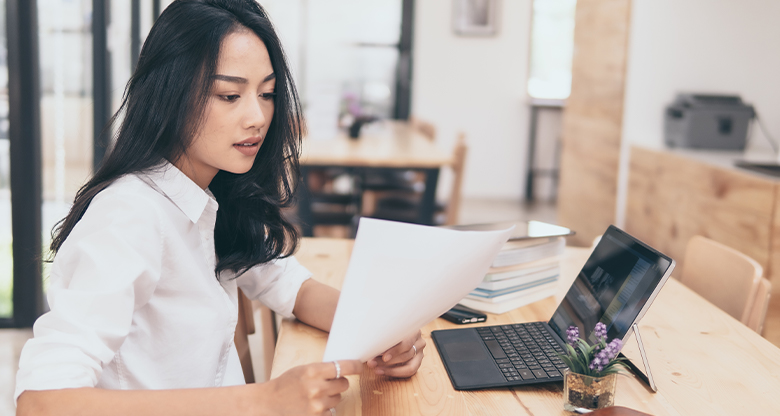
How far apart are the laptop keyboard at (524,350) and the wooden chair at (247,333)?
0.45m

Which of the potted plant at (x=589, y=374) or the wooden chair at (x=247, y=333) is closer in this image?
the potted plant at (x=589, y=374)

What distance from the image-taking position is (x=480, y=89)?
20.6ft

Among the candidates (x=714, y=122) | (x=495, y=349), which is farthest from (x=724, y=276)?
(x=714, y=122)

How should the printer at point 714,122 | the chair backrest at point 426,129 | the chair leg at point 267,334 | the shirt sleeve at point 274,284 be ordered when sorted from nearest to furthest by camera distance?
the shirt sleeve at point 274,284 → the chair leg at point 267,334 → the printer at point 714,122 → the chair backrest at point 426,129

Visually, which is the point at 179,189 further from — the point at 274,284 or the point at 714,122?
the point at 714,122

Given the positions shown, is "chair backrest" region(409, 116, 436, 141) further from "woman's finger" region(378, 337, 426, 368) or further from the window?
"woman's finger" region(378, 337, 426, 368)

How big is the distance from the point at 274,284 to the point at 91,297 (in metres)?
0.48

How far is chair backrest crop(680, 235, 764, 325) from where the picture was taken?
1.31 meters

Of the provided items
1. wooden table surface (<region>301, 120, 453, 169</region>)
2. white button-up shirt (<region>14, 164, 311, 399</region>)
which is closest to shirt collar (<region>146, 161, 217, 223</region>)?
A: white button-up shirt (<region>14, 164, 311, 399</region>)

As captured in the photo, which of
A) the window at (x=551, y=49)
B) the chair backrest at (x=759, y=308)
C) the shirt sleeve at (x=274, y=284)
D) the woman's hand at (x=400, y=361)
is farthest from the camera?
the window at (x=551, y=49)

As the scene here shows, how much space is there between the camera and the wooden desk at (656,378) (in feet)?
2.75

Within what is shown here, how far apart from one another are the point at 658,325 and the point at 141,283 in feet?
2.88

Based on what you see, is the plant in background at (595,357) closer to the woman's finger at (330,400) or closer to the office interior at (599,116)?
the woman's finger at (330,400)

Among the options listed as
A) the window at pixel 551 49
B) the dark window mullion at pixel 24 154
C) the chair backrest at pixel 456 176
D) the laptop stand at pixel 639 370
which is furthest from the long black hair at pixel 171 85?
the window at pixel 551 49
